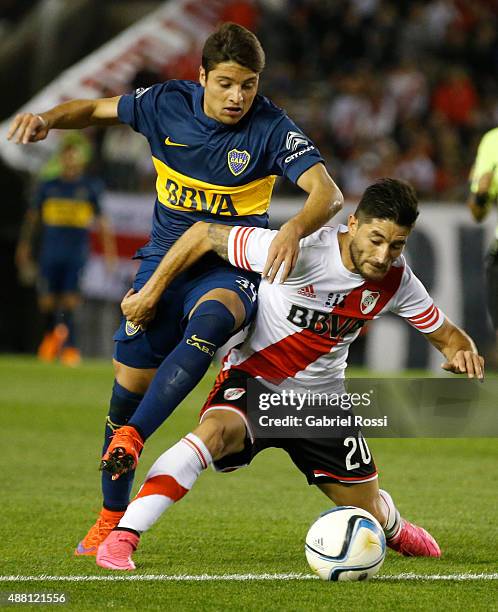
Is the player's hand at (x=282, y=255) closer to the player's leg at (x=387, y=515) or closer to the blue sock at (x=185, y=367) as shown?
the blue sock at (x=185, y=367)

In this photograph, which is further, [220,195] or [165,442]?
[165,442]

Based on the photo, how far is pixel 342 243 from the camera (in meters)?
5.01

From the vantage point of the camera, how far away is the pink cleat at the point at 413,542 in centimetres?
530

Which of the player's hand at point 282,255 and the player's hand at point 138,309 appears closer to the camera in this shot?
the player's hand at point 282,255

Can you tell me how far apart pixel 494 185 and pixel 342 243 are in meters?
4.13

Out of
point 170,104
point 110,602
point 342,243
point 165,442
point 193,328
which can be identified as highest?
point 170,104

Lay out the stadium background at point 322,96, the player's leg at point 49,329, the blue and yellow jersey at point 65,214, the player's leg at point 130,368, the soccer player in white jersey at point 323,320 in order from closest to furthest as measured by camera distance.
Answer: the soccer player in white jersey at point 323,320 → the player's leg at point 130,368 → the stadium background at point 322,96 → the blue and yellow jersey at point 65,214 → the player's leg at point 49,329

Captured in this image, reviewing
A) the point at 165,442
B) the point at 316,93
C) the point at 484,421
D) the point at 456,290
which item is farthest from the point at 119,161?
the point at 484,421

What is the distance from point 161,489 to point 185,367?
0.48m

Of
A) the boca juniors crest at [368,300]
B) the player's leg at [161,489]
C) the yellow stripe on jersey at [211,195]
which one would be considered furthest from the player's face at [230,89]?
the player's leg at [161,489]

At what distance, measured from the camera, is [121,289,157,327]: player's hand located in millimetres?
5137

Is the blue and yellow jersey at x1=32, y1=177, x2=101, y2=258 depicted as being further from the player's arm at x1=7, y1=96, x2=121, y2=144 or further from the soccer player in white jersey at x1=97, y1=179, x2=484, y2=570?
the soccer player in white jersey at x1=97, y1=179, x2=484, y2=570

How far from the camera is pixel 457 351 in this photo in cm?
494

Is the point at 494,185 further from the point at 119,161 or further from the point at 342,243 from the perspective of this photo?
the point at 119,161
